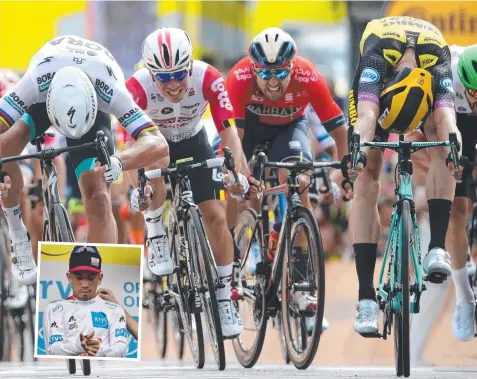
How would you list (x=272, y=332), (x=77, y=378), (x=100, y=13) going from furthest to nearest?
(x=100, y=13)
(x=272, y=332)
(x=77, y=378)

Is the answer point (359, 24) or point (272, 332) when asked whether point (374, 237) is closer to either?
point (272, 332)

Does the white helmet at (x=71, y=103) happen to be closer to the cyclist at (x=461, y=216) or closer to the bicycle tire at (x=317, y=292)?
the bicycle tire at (x=317, y=292)

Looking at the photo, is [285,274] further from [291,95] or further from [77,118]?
[77,118]

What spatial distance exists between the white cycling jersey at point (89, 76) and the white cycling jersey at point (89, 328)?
60.0 inches

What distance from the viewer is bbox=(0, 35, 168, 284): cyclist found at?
7449 millimetres

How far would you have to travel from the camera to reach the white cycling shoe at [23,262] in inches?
329

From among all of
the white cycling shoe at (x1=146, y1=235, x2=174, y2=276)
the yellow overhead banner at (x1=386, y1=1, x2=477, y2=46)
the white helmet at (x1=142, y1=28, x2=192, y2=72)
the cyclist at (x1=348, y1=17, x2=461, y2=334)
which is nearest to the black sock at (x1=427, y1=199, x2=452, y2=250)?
the cyclist at (x1=348, y1=17, x2=461, y2=334)

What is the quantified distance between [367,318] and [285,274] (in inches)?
40.8

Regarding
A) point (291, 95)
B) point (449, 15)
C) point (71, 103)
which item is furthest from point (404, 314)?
point (449, 15)

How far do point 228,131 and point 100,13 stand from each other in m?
15.6

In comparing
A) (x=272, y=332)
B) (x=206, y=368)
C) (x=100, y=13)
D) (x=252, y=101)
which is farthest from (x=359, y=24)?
(x=206, y=368)

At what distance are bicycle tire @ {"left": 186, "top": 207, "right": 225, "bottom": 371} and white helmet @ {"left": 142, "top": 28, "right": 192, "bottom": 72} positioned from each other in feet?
3.01

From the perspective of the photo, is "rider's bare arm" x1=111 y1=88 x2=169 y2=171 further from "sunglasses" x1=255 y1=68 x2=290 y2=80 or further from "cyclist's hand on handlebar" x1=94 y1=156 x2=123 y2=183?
"sunglasses" x1=255 y1=68 x2=290 y2=80

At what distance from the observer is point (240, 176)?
8164mm
